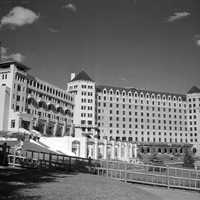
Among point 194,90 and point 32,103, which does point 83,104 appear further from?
point 194,90

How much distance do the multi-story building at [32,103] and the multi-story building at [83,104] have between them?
286 centimetres

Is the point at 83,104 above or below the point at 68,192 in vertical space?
above

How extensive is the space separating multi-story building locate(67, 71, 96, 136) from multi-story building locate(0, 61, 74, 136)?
2857 mm

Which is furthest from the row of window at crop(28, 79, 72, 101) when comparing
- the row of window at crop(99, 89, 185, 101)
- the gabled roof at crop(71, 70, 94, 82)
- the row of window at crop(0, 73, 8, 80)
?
the row of window at crop(99, 89, 185, 101)

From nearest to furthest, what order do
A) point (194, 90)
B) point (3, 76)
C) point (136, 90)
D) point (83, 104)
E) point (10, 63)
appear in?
1. point (3, 76)
2. point (10, 63)
3. point (83, 104)
4. point (136, 90)
5. point (194, 90)

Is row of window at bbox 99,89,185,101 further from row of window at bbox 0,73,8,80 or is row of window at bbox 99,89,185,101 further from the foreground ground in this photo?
the foreground ground

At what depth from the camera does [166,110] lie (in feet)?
453

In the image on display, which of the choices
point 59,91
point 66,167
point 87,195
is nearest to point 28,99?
point 59,91

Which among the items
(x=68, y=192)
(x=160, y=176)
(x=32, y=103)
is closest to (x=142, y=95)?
(x=32, y=103)

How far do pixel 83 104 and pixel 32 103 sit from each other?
92.8 feet

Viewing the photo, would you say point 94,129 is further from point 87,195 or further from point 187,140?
point 87,195

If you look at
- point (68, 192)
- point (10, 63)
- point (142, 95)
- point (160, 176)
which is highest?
point (142, 95)

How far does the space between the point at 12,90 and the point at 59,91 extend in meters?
27.3

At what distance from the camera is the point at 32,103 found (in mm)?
86625
